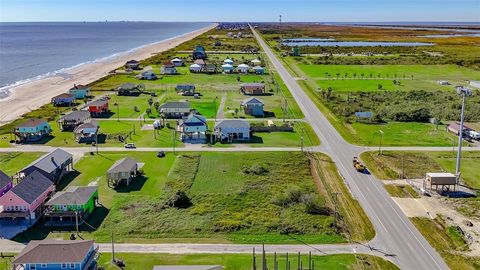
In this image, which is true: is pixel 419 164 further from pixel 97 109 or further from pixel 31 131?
pixel 97 109

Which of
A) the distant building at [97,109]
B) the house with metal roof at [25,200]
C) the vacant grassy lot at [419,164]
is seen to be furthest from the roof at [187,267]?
the distant building at [97,109]

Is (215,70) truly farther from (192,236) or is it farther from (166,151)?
(192,236)

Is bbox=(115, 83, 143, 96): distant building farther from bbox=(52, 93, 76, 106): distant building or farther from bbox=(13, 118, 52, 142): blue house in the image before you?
bbox=(13, 118, 52, 142): blue house

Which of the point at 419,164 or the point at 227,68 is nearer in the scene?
the point at 419,164

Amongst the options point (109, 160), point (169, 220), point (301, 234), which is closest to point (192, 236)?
point (169, 220)

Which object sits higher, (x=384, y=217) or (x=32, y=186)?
(x=32, y=186)

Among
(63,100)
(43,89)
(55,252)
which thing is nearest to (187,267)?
(55,252)

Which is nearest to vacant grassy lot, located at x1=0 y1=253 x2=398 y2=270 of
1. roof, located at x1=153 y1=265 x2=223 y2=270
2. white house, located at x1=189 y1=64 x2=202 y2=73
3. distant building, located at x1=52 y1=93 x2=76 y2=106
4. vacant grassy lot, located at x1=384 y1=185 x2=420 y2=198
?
roof, located at x1=153 y1=265 x2=223 y2=270
